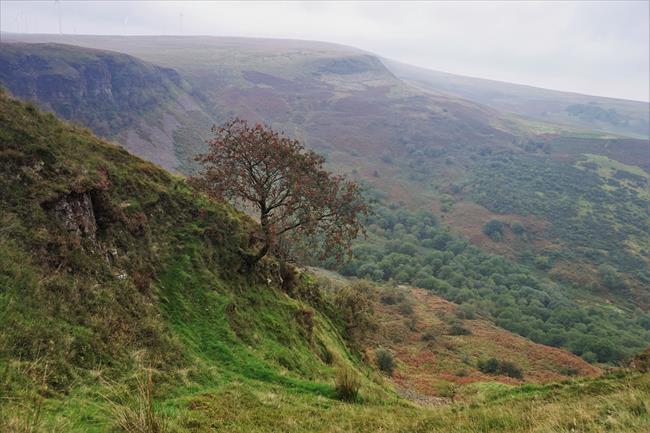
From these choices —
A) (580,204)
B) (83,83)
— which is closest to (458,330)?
(580,204)

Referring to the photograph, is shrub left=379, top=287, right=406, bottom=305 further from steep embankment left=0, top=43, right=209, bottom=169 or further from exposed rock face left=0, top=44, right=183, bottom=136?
exposed rock face left=0, top=44, right=183, bottom=136

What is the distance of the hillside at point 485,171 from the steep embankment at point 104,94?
8.48 feet

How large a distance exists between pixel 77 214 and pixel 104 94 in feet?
333

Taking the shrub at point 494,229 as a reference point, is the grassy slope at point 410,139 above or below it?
above

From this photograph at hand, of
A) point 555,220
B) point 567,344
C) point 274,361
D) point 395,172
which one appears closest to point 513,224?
point 555,220

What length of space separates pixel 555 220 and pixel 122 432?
11968 centimetres

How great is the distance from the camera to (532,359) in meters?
40.8

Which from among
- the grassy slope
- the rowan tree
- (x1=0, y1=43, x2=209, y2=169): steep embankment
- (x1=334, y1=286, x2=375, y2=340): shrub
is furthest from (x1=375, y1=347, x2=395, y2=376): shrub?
the grassy slope

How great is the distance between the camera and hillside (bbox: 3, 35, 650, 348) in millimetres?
80188

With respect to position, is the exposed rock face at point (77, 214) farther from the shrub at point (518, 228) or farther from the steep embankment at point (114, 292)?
the shrub at point (518, 228)

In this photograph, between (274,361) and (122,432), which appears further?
(274,361)

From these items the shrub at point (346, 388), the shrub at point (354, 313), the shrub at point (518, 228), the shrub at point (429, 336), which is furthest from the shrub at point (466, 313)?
the shrub at point (518, 228)

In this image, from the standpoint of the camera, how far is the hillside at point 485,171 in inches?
3157

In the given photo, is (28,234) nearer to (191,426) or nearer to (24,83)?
(191,426)
